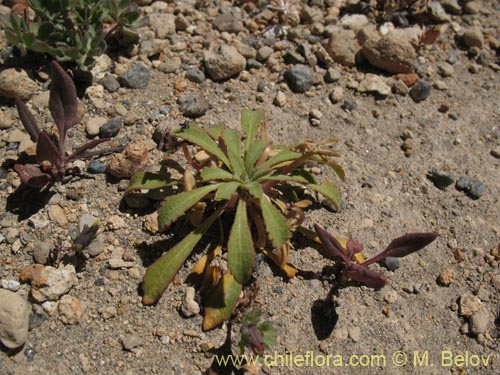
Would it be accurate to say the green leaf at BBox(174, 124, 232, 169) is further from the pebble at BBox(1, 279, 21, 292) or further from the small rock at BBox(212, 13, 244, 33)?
the small rock at BBox(212, 13, 244, 33)

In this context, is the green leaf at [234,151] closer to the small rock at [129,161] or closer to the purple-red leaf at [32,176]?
the small rock at [129,161]

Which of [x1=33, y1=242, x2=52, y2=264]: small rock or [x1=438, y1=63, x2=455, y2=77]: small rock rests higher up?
[x1=438, y1=63, x2=455, y2=77]: small rock

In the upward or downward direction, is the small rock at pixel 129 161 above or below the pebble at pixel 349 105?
below

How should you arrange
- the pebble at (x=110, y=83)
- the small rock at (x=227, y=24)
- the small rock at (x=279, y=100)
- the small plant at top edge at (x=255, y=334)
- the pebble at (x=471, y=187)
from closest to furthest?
the small plant at top edge at (x=255, y=334)
the pebble at (x=471, y=187)
the pebble at (x=110, y=83)
the small rock at (x=279, y=100)
the small rock at (x=227, y=24)

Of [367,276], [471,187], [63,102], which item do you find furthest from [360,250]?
[63,102]

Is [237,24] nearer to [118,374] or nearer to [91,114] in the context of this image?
[91,114]

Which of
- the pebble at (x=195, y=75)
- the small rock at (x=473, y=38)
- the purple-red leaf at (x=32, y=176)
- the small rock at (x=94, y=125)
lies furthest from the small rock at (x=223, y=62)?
the small rock at (x=473, y=38)

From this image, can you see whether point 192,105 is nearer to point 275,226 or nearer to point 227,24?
point 227,24

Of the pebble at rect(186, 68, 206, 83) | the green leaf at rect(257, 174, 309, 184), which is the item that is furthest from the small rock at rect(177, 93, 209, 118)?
the green leaf at rect(257, 174, 309, 184)
